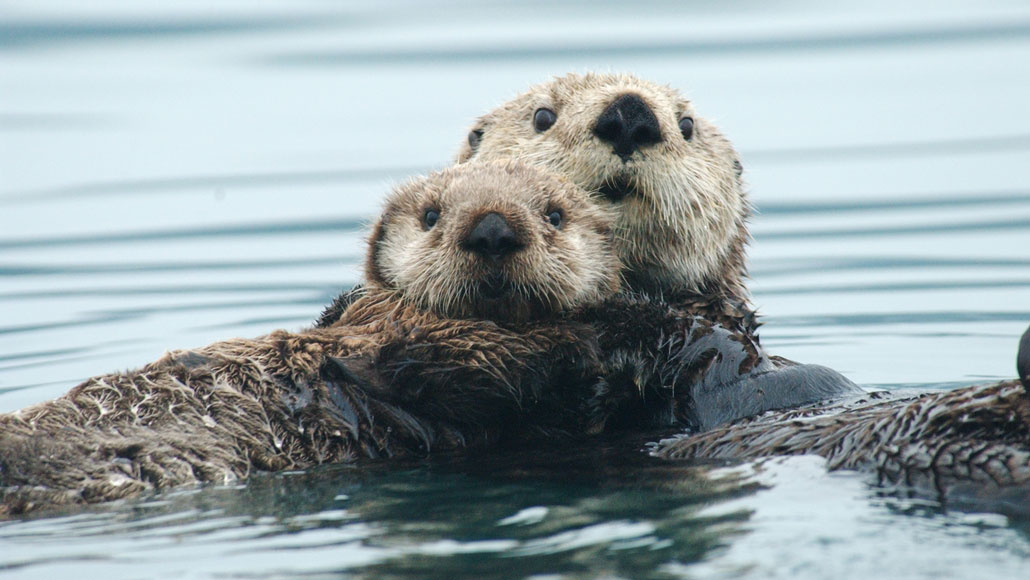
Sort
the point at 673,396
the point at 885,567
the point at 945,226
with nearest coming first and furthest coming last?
the point at 885,567 → the point at 673,396 → the point at 945,226

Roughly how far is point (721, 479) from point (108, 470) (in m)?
1.87

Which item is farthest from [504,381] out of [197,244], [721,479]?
[197,244]

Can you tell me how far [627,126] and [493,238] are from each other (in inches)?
32.0

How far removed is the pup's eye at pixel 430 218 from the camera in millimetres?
5156

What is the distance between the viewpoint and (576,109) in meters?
5.52

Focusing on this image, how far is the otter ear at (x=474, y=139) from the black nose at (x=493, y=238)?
1474 mm

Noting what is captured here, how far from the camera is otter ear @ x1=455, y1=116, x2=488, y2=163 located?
6.19m

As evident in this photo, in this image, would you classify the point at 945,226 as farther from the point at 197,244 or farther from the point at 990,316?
the point at 197,244

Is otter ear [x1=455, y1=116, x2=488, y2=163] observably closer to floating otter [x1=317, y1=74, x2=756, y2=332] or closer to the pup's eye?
floating otter [x1=317, y1=74, x2=756, y2=332]

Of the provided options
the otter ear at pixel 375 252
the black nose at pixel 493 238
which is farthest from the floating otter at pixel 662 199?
the black nose at pixel 493 238

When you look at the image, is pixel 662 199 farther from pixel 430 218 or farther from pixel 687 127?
pixel 430 218

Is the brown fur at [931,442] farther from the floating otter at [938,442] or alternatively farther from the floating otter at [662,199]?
the floating otter at [662,199]

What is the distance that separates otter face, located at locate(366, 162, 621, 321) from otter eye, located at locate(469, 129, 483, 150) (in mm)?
827

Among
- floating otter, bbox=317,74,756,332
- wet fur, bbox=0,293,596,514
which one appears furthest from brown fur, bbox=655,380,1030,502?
floating otter, bbox=317,74,756,332
